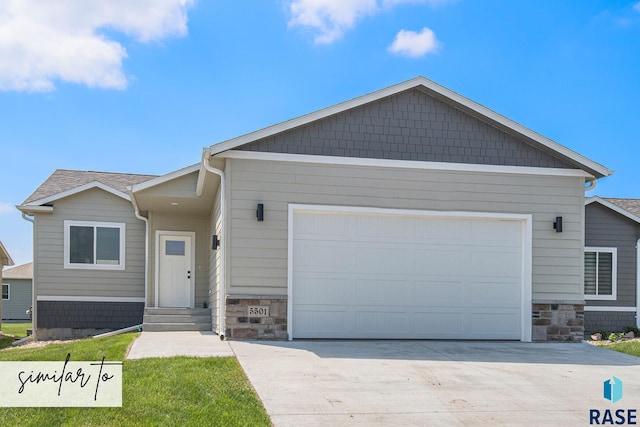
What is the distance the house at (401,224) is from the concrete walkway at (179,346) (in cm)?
49

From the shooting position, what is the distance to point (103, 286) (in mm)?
15445

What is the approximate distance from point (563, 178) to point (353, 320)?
4.68 m

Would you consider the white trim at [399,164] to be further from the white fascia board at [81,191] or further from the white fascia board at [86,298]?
the white fascia board at [86,298]

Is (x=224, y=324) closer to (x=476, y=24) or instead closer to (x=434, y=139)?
(x=434, y=139)

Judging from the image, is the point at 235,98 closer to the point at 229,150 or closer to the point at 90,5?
the point at 229,150

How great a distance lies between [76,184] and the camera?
647 inches

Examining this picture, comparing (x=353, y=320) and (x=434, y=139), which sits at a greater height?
(x=434, y=139)

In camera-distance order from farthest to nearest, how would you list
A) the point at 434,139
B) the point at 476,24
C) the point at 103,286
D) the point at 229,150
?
the point at 103,286 < the point at 476,24 < the point at 434,139 < the point at 229,150

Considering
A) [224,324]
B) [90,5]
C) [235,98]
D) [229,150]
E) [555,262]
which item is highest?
→ [90,5]

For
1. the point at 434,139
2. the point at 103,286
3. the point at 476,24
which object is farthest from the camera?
the point at 103,286

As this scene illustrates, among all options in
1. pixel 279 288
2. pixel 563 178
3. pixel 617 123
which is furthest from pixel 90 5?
pixel 617 123

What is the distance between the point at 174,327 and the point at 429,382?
23.0 ft

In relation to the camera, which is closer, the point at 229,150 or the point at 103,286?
the point at 229,150
